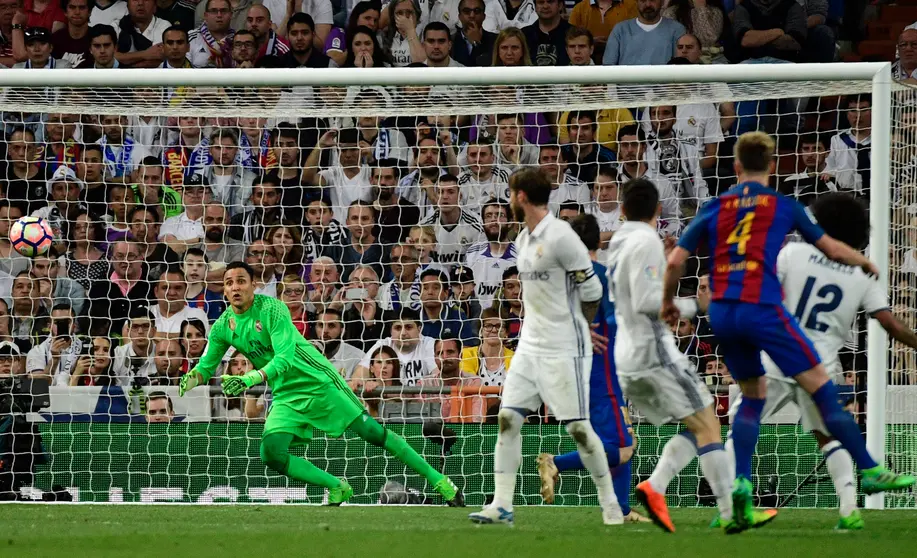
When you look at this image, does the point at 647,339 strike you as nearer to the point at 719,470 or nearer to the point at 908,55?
the point at 719,470

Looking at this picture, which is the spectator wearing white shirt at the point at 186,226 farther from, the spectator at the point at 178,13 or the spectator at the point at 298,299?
the spectator at the point at 178,13

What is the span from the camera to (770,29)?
13.0 meters

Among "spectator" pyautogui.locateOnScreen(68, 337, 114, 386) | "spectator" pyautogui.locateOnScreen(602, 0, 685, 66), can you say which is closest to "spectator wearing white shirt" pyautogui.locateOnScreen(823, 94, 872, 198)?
"spectator" pyautogui.locateOnScreen(602, 0, 685, 66)

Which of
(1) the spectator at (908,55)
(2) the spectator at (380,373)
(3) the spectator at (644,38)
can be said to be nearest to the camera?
(2) the spectator at (380,373)

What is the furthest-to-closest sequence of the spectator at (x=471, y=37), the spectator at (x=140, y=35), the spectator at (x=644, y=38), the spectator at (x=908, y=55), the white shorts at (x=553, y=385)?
the spectator at (x=140, y=35) → the spectator at (x=471, y=37) → the spectator at (x=908, y=55) → the spectator at (x=644, y=38) → the white shorts at (x=553, y=385)

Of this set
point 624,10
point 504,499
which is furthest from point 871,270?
point 624,10

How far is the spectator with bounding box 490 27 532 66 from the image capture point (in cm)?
1249

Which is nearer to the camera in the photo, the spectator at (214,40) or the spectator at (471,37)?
the spectator at (471,37)

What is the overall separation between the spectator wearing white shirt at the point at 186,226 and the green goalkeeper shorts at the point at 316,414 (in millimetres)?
2653

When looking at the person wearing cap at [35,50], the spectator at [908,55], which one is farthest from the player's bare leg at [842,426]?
the person wearing cap at [35,50]

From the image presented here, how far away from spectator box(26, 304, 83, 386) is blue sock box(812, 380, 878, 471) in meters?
6.54

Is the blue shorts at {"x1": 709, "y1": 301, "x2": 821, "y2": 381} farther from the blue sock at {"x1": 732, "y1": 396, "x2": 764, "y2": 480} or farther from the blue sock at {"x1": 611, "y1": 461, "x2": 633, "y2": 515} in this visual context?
the blue sock at {"x1": 611, "y1": 461, "x2": 633, "y2": 515}

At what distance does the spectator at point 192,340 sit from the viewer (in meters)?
10.7

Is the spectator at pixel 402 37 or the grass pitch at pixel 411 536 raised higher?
the spectator at pixel 402 37
